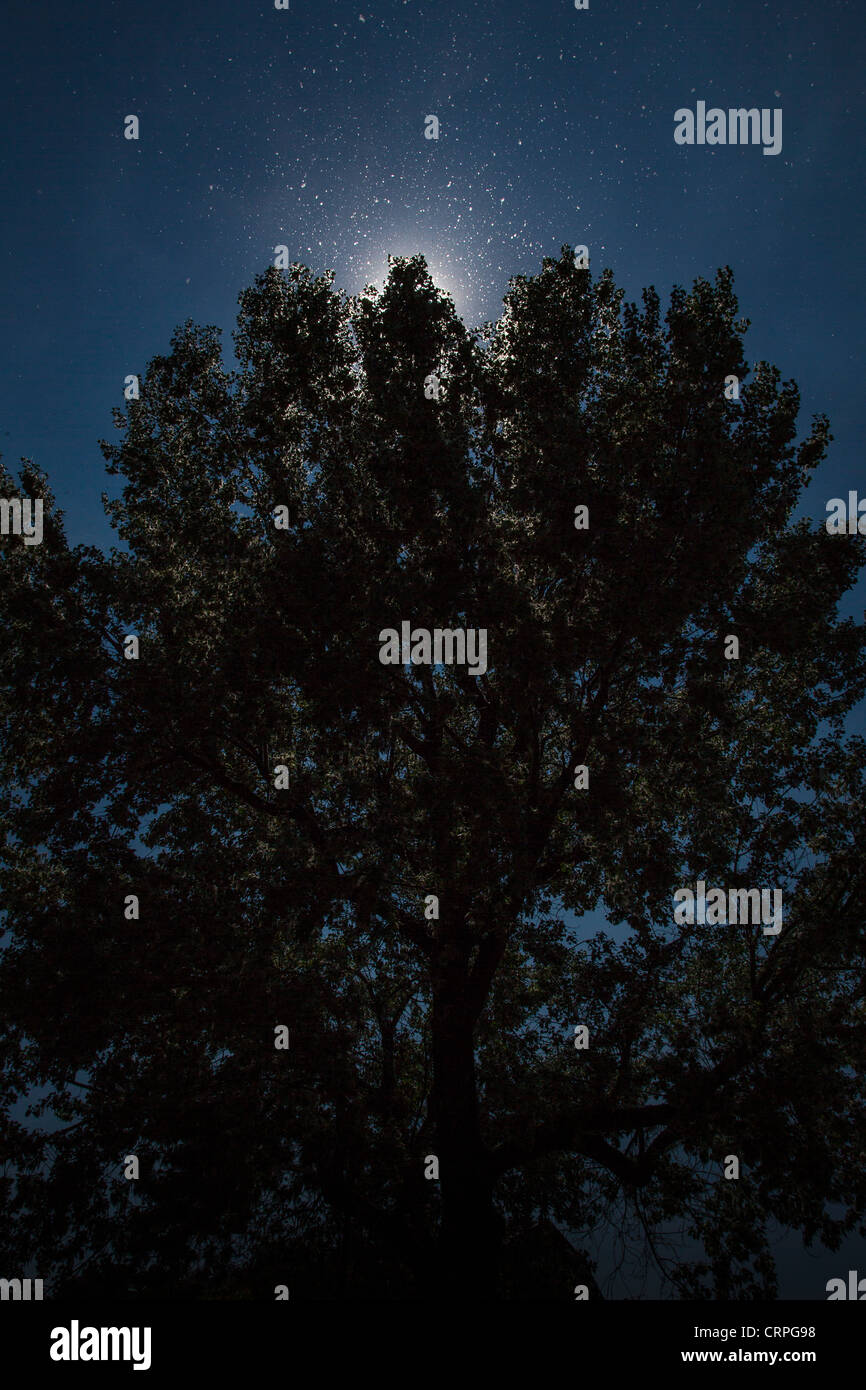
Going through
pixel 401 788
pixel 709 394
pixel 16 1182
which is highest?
pixel 709 394

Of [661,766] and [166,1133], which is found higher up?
[661,766]

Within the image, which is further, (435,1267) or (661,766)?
(661,766)

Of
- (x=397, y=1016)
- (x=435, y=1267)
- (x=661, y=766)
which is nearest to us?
(x=435, y=1267)

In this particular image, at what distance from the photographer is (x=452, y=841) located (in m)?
14.5

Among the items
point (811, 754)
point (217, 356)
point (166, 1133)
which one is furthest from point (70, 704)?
point (811, 754)

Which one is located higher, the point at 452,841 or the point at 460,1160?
the point at 452,841

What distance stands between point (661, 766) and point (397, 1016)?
8.84 metres

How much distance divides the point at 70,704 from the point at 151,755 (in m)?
1.88

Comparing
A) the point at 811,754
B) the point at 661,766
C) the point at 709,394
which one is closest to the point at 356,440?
the point at 709,394

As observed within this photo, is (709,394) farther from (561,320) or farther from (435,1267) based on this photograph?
(435,1267)

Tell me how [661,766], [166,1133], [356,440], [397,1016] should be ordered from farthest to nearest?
[397,1016]
[356,440]
[661,766]
[166,1133]

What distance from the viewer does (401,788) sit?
16.4 meters

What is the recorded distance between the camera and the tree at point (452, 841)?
1333 cm

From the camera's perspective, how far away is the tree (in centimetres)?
1333
